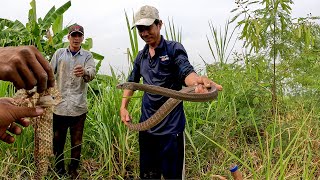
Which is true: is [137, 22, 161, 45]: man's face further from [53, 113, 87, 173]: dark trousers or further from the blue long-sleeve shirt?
[53, 113, 87, 173]: dark trousers

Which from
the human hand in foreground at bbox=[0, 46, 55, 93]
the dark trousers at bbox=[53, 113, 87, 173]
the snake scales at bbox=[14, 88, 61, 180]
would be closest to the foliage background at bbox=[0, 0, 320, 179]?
the dark trousers at bbox=[53, 113, 87, 173]

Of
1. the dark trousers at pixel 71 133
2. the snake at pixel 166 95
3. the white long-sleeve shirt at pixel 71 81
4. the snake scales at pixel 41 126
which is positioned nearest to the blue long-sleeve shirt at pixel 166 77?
the snake at pixel 166 95

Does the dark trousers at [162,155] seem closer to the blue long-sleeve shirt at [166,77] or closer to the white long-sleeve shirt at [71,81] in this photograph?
the blue long-sleeve shirt at [166,77]

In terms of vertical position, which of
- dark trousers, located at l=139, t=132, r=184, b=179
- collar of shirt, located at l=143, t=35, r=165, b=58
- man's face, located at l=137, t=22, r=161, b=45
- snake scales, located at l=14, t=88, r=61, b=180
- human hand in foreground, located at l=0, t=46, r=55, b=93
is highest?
man's face, located at l=137, t=22, r=161, b=45

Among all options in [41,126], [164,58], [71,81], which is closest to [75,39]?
[71,81]

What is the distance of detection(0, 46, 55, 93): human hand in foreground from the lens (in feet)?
3.27

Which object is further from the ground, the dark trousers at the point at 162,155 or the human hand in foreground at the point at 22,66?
the human hand in foreground at the point at 22,66

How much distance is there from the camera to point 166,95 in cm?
246

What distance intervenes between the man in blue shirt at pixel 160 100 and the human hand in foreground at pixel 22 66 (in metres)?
2.04

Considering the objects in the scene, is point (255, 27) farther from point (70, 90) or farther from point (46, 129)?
point (46, 129)

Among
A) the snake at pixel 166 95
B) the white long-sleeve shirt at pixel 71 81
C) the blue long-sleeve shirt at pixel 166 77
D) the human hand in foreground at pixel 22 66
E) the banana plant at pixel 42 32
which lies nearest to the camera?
the human hand in foreground at pixel 22 66

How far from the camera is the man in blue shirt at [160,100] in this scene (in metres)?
3.19

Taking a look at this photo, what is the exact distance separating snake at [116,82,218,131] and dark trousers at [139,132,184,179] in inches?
8.3

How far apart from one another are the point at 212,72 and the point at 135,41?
109 cm
